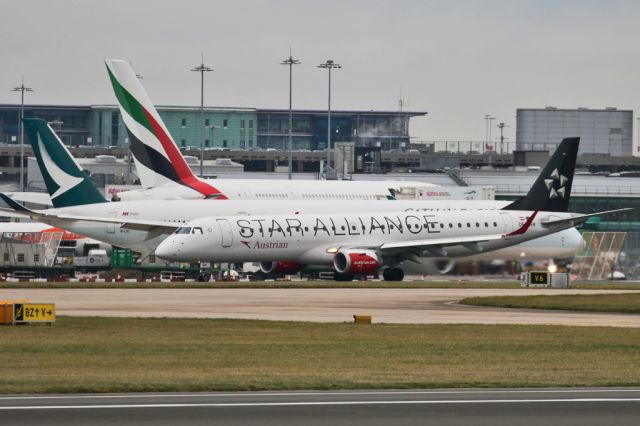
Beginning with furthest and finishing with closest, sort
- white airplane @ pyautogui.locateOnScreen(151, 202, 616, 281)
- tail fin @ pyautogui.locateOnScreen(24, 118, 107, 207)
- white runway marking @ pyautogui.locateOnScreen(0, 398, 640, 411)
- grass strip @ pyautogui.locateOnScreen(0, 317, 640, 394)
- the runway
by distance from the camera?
tail fin @ pyautogui.locateOnScreen(24, 118, 107, 207) < white airplane @ pyautogui.locateOnScreen(151, 202, 616, 281) < grass strip @ pyautogui.locateOnScreen(0, 317, 640, 394) < white runway marking @ pyautogui.locateOnScreen(0, 398, 640, 411) < the runway

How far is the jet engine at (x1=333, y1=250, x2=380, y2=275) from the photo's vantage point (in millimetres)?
79938

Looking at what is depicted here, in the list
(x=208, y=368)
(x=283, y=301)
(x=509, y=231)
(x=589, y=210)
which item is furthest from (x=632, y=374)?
(x=589, y=210)

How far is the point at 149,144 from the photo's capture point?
9456 centimetres

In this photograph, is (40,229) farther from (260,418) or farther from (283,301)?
(260,418)

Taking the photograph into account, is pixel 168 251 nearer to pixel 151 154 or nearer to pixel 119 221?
pixel 119 221

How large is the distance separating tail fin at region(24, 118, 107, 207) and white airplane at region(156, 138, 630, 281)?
13778 mm

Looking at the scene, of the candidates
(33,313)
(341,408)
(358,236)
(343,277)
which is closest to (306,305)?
(33,313)

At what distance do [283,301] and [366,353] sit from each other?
22797 mm

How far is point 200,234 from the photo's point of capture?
76.4 metres

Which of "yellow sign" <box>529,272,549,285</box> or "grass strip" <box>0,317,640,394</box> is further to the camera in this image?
"yellow sign" <box>529,272,549,285</box>

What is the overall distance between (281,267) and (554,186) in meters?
19.1

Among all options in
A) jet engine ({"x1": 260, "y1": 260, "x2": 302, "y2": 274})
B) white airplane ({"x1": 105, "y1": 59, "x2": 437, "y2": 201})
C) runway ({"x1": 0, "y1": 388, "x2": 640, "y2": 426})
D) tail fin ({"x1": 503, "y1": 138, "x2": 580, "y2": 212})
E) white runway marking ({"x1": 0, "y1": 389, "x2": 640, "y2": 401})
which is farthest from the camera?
white airplane ({"x1": 105, "y1": 59, "x2": 437, "y2": 201})

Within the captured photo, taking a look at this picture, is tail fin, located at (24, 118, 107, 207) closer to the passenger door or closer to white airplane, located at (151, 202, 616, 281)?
white airplane, located at (151, 202, 616, 281)

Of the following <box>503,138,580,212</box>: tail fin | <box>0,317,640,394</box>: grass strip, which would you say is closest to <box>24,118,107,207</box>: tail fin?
<box>503,138,580,212</box>: tail fin
